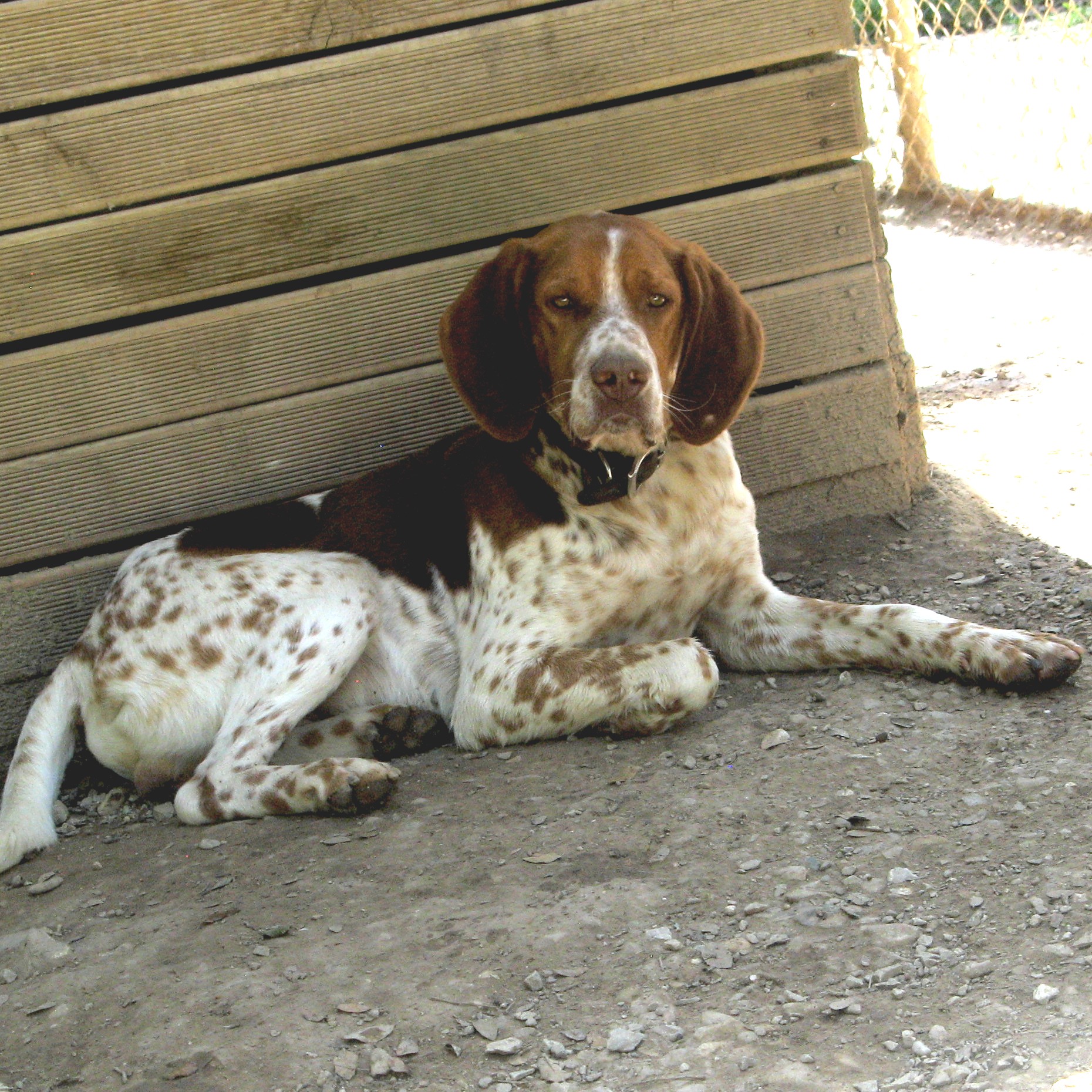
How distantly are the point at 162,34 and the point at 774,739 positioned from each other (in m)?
2.35

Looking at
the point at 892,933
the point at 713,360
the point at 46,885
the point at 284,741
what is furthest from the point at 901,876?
the point at 46,885

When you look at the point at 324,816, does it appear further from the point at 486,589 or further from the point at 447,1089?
the point at 447,1089

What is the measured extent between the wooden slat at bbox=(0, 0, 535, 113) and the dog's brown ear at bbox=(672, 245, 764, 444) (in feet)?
3.41

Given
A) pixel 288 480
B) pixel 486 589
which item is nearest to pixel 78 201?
pixel 288 480

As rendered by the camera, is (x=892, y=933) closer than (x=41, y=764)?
Yes

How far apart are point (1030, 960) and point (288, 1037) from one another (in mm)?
1188

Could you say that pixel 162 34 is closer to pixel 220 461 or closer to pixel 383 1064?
pixel 220 461

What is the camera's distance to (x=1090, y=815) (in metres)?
2.47

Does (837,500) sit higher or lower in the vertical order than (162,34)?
lower

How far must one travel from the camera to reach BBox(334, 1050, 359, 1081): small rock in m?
2.06

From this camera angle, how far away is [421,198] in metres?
3.67

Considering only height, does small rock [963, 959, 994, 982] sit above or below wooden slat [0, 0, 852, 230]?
below

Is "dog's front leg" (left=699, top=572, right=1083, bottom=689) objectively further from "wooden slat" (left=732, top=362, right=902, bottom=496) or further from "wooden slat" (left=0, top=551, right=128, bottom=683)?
"wooden slat" (left=0, top=551, right=128, bottom=683)

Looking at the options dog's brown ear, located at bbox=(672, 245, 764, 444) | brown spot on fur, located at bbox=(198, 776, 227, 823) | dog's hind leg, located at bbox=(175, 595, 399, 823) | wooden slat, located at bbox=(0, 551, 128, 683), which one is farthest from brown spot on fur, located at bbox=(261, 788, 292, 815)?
dog's brown ear, located at bbox=(672, 245, 764, 444)
